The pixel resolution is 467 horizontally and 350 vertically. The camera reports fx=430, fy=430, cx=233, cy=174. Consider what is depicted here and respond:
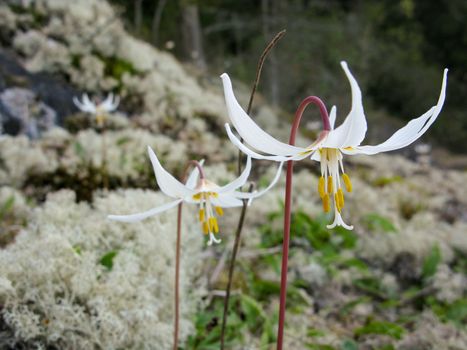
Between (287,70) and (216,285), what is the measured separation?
9485 millimetres

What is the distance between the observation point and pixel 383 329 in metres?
2.14

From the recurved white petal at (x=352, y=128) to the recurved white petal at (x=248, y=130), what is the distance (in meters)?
0.09

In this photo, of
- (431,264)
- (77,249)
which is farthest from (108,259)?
(431,264)

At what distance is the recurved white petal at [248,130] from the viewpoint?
0.84m

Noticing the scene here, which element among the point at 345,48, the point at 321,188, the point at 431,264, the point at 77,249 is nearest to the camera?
the point at 321,188

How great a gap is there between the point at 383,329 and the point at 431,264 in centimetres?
94

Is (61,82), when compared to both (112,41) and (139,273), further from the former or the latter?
(139,273)

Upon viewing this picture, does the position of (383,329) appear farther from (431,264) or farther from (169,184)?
(169,184)

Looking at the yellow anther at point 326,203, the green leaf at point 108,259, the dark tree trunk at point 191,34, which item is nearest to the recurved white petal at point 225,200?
the yellow anther at point 326,203

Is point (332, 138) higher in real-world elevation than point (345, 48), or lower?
lower

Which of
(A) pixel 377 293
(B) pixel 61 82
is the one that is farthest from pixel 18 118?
(A) pixel 377 293

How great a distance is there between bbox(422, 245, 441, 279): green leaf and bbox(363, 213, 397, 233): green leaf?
0.34m

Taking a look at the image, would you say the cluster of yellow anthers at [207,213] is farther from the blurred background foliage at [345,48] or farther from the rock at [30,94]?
the blurred background foliage at [345,48]

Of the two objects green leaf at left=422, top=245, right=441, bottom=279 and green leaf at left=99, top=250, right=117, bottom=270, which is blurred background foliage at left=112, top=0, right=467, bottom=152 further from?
green leaf at left=99, top=250, right=117, bottom=270
